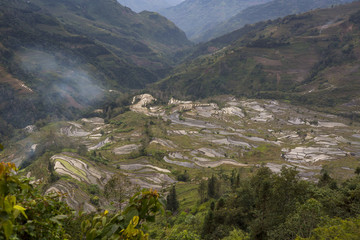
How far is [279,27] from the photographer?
149m

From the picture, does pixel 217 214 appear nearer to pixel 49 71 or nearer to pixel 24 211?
pixel 24 211

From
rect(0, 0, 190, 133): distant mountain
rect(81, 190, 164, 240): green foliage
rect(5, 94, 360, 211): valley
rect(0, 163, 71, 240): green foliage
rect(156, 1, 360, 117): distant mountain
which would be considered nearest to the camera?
rect(0, 163, 71, 240): green foliage

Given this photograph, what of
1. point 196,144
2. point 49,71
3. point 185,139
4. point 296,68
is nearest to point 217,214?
point 196,144

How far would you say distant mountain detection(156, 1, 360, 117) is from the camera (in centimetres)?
9106

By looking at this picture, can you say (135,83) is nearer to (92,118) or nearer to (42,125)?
(92,118)

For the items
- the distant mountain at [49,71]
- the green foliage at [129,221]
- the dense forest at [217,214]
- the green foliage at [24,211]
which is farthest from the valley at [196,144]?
the green foliage at [129,221]

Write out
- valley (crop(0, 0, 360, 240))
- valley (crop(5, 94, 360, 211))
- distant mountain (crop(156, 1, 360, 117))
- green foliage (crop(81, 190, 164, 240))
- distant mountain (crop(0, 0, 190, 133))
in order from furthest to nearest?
distant mountain (crop(156, 1, 360, 117)) < distant mountain (crop(0, 0, 190, 133)) < valley (crop(5, 94, 360, 211)) < valley (crop(0, 0, 360, 240)) < green foliage (crop(81, 190, 164, 240))

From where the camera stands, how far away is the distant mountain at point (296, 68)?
91062mm

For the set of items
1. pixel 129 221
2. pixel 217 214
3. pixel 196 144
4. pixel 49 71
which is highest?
pixel 49 71

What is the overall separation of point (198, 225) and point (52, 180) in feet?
72.4

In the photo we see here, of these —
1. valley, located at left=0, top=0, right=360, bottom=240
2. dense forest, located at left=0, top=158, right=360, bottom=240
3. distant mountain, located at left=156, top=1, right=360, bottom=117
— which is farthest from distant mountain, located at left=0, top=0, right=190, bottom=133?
dense forest, located at left=0, top=158, right=360, bottom=240

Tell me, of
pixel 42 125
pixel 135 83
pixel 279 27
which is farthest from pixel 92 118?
pixel 279 27

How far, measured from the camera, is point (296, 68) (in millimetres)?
111875

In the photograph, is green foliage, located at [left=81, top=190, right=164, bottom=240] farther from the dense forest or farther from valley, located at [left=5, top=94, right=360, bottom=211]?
valley, located at [left=5, top=94, right=360, bottom=211]
